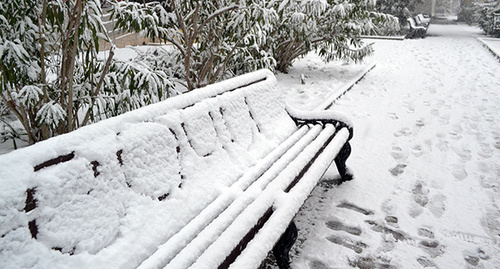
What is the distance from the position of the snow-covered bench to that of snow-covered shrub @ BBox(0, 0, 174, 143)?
53.0 inches

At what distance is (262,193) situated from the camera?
2.02 meters

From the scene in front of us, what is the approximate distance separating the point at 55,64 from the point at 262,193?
9.38ft

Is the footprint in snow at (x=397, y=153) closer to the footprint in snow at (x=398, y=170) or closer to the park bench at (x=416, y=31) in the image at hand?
the footprint in snow at (x=398, y=170)

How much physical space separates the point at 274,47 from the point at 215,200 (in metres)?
5.94

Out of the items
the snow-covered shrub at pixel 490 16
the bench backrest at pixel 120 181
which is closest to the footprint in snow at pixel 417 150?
the bench backrest at pixel 120 181

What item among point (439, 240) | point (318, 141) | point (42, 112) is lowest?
point (439, 240)

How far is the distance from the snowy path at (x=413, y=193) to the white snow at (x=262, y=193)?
12 mm

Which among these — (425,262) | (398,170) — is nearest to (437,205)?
(398,170)

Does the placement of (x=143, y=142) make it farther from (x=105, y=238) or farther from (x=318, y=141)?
(x=318, y=141)

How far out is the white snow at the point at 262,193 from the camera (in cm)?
138

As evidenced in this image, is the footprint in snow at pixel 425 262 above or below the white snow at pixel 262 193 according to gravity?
below

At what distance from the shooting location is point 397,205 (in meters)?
2.98

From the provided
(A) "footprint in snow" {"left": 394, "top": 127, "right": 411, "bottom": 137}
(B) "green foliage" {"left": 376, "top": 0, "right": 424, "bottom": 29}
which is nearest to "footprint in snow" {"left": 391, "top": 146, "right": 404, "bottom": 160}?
(A) "footprint in snow" {"left": 394, "top": 127, "right": 411, "bottom": 137}

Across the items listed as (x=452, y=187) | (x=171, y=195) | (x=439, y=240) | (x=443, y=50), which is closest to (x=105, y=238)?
(x=171, y=195)
